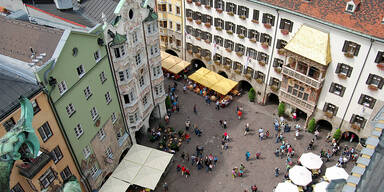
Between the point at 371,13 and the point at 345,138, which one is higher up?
Answer: the point at 371,13

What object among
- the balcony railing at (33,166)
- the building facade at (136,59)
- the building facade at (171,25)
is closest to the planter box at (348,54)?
the building facade at (136,59)

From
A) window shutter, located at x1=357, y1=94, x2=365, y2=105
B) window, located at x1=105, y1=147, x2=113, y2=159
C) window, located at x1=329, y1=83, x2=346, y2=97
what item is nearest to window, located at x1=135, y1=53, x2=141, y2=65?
window, located at x1=105, y1=147, x2=113, y2=159

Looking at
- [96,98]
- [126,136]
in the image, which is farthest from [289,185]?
[96,98]

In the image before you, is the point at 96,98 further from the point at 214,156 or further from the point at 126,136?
the point at 214,156

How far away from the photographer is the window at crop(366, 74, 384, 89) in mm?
40959

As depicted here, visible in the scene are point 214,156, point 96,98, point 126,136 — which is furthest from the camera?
point 214,156

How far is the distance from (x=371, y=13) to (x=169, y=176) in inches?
1292

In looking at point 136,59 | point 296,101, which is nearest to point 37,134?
point 136,59

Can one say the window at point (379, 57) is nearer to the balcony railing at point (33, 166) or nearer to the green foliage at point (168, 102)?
the green foliage at point (168, 102)

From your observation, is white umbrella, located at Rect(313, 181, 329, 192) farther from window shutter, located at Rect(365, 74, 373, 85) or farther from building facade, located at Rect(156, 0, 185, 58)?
building facade, located at Rect(156, 0, 185, 58)

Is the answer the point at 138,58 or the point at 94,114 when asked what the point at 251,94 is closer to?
the point at 138,58

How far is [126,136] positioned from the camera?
147ft

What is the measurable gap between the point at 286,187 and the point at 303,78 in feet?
50.9

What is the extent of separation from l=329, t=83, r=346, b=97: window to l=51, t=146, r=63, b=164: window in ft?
116
